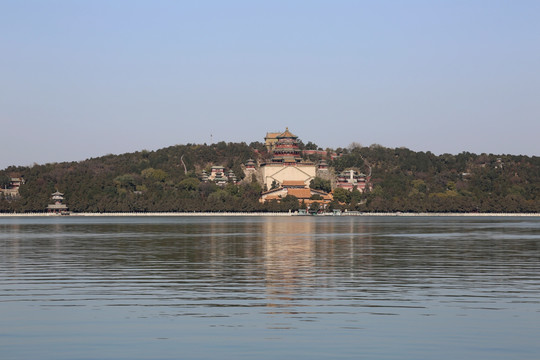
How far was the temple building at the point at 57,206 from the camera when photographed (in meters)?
162

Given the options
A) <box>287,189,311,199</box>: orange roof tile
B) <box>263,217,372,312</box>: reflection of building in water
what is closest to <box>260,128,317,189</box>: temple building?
<box>287,189,311,199</box>: orange roof tile

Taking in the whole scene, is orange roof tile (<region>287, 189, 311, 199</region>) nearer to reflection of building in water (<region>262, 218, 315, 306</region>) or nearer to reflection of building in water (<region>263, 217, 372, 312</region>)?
reflection of building in water (<region>263, 217, 372, 312</region>)

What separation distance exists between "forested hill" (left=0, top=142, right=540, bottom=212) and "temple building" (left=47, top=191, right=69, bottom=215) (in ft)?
4.86

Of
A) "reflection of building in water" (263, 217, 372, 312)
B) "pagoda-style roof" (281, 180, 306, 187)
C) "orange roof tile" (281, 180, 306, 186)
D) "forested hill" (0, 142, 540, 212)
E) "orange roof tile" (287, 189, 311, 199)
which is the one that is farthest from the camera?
"orange roof tile" (281, 180, 306, 186)

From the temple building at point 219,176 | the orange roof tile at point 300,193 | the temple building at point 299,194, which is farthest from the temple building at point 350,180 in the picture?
the temple building at point 219,176

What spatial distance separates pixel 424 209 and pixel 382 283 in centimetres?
13272

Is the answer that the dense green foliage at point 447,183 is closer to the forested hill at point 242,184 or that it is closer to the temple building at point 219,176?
the forested hill at point 242,184

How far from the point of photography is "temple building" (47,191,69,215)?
162m

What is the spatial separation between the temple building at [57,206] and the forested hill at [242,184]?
1481 millimetres

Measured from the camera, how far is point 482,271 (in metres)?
30.2

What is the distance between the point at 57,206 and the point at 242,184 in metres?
40.2

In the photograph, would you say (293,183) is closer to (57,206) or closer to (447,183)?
(447,183)

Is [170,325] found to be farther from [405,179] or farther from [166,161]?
[166,161]

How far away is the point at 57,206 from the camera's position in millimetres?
161500
